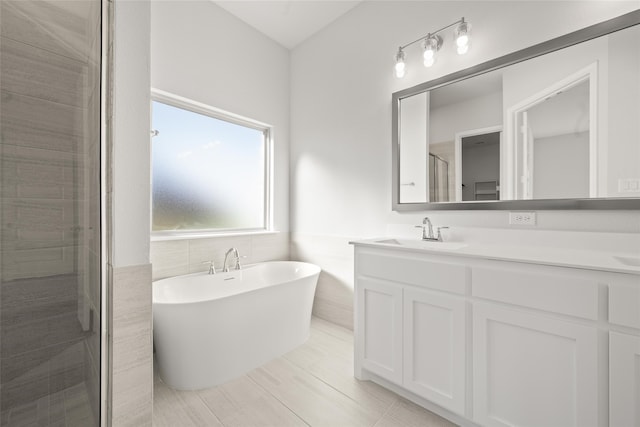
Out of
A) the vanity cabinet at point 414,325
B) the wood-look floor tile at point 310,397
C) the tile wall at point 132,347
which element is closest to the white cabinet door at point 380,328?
the vanity cabinet at point 414,325

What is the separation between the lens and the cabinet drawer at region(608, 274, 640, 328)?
0.92 m

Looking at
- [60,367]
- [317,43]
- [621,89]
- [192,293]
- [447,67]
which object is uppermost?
[317,43]

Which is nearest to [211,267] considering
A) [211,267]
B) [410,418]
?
[211,267]

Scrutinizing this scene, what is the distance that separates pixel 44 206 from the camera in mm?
644

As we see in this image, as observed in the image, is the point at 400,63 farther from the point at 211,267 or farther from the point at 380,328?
the point at 211,267

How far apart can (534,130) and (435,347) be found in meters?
1.33

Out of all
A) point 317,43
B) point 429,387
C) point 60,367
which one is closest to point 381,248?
point 429,387

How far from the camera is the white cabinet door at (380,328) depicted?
1.53m

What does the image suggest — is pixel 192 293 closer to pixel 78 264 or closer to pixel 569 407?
pixel 78 264

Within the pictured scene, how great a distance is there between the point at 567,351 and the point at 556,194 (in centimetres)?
82

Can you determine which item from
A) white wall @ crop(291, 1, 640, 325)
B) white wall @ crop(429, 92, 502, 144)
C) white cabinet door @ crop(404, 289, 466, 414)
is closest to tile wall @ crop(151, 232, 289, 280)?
white wall @ crop(291, 1, 640, 325)

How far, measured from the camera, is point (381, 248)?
5.33ft

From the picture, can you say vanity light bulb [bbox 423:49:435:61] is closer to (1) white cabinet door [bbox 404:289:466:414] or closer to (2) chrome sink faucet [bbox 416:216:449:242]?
(2) chrome sink faucet [bbox 416:216:449:242]

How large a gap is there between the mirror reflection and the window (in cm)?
154
